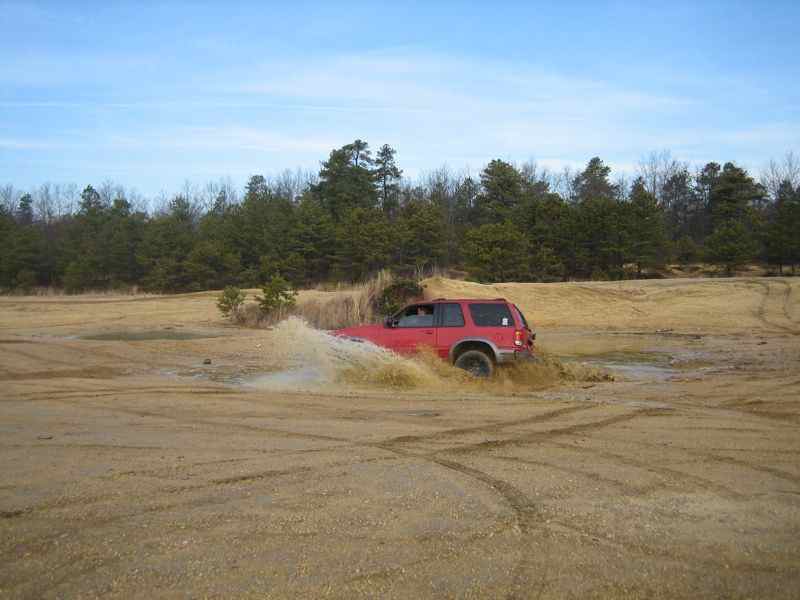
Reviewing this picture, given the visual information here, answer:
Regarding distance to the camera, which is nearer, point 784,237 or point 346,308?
point 346,308

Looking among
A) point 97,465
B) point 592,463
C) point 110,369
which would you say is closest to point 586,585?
point 592,463

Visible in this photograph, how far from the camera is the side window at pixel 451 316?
42.7 ft

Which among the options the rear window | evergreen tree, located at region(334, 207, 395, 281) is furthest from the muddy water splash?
evergreen tree, located at region(334, 207, 395, 281)

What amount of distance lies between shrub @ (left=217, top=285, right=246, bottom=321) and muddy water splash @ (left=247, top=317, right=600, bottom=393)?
14.7 metres

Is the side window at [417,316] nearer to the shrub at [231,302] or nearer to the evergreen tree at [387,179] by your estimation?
the shrub at [231,302]

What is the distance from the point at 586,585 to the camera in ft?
13.3

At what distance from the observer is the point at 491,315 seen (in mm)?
12945

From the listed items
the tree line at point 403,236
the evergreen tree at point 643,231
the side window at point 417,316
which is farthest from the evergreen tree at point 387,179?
the side window at point 417,316

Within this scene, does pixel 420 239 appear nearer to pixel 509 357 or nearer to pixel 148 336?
pixel 148 336

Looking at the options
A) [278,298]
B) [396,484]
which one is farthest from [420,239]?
[396,484]

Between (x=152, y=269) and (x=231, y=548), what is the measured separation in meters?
52.5

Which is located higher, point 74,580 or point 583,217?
point 583,217

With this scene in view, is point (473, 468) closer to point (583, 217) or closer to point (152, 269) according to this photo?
point (583, 217)

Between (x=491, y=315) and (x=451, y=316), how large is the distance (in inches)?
29.4
